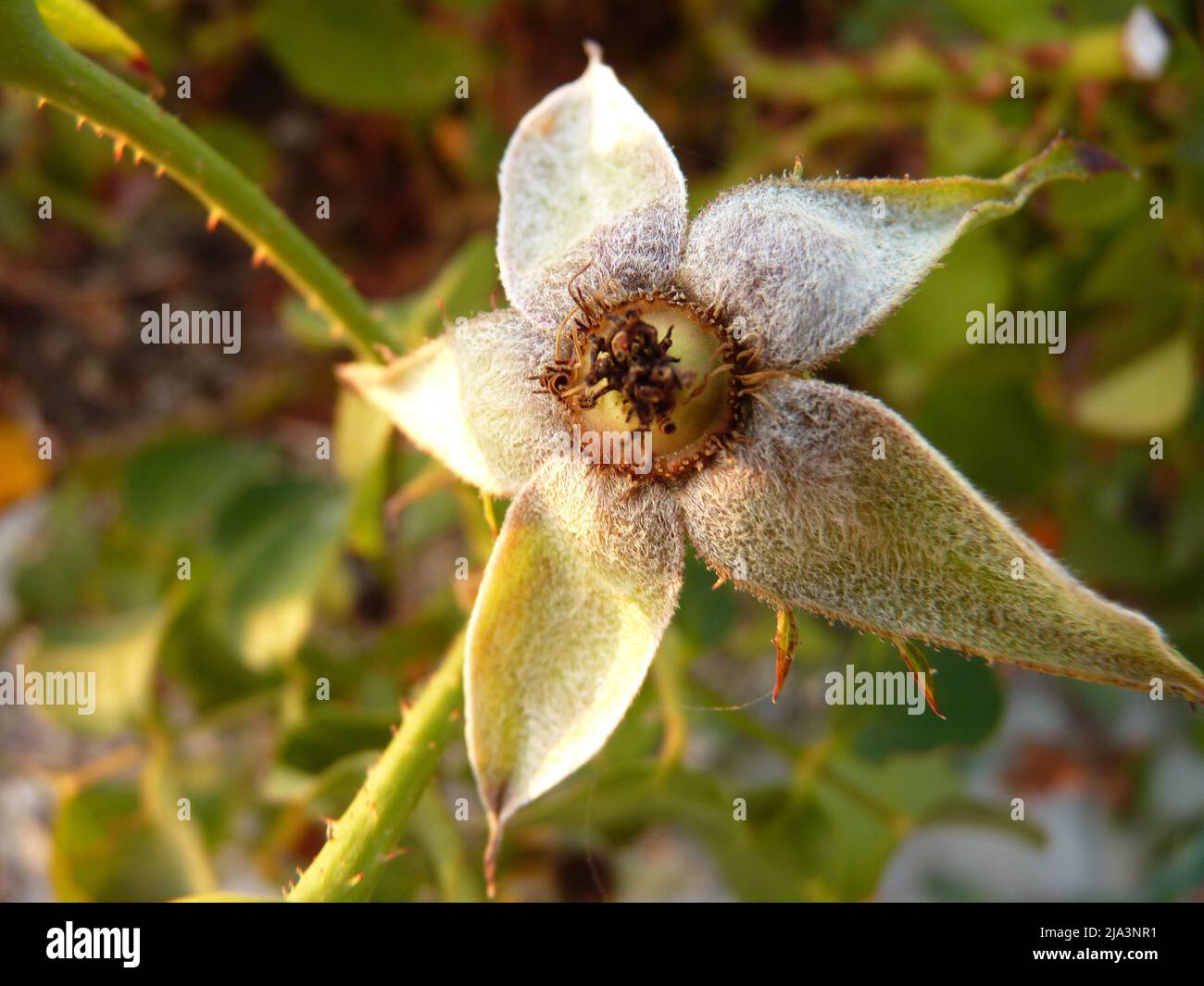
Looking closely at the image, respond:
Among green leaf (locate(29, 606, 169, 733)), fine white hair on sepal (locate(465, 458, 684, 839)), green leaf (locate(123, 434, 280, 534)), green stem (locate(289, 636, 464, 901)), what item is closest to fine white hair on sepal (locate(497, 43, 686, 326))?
fine white hair on sepal (locate(465, 458, 684, 839))

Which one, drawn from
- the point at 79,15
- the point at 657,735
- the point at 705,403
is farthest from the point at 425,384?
the point at 657,735

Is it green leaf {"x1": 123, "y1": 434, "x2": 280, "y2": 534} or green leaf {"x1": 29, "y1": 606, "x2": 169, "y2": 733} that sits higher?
green leaf {"x1": 123, "y1": 434, "x2": 280, "y2": 534}

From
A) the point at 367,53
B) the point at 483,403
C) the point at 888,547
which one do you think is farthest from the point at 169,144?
the point at 367,53

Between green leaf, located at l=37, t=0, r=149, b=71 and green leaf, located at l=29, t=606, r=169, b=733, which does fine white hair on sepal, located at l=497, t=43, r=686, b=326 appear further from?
green leaf, located at l=29, t=606, r=169, b=733

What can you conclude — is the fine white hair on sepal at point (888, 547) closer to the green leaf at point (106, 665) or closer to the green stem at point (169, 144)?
the green stem at point (169, 144)


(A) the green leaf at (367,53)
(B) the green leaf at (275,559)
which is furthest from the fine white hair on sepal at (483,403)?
(A) the green leaf at (367,53)
